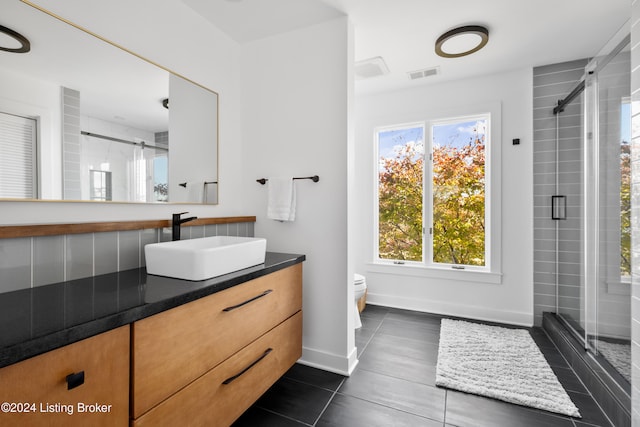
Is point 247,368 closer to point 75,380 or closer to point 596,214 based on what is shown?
point 75,380

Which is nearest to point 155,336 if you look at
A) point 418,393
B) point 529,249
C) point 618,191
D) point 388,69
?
point 418,393

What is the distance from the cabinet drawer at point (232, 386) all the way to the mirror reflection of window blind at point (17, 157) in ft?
3.31

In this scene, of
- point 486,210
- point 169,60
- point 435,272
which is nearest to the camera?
point 169,60

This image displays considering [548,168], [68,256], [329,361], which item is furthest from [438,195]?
[68,256]

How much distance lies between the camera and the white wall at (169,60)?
1.35m

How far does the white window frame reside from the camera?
2.94 meters

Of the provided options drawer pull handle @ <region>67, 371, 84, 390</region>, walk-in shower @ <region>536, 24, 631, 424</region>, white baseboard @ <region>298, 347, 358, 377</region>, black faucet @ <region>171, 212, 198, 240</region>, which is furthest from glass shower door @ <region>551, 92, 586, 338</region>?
drawer pull handle @ <region>67, 371, 84, 390</region>

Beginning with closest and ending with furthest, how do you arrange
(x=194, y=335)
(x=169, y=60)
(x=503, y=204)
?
1. (x=194, y=335)
2. (x=169, y=60)
3. (x=503, y=204)

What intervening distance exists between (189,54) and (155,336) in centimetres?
179

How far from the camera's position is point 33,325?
792mm

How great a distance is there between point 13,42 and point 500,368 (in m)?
3.16

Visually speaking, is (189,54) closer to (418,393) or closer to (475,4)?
(475,4)

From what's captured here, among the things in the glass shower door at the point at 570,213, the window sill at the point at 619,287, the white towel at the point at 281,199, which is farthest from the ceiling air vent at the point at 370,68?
the window sill at the point at 619,287

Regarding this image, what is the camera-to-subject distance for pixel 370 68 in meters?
2.80
